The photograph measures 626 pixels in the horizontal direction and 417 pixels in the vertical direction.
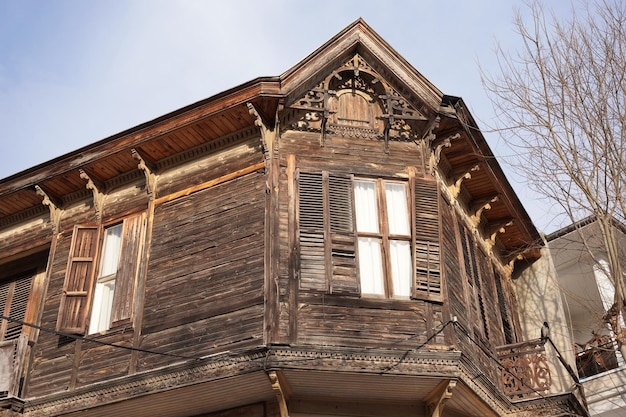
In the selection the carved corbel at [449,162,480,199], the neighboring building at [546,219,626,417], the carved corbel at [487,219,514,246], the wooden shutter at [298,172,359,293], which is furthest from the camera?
the carved corbel at [487,219,514,246]

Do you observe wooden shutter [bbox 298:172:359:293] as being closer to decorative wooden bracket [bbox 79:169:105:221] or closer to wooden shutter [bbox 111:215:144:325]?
wooden shutter [bbox 111:215:144:325]

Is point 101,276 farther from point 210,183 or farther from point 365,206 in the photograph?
point 365,206

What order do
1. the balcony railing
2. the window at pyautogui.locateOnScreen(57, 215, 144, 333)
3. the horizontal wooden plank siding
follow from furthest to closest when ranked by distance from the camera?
1. the window at pyautogui.locateOnScreen(57, 215, 144, 333)
2. the balcony railing
3. the horizontal wooden plank siding

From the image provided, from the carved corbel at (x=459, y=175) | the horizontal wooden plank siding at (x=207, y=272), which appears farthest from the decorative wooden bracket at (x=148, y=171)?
the carved corbel at (x=459, y=175)

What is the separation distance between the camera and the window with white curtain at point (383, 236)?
36.2 ft

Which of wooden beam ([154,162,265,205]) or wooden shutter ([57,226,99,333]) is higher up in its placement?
wooden beam ([154,162,265,205])

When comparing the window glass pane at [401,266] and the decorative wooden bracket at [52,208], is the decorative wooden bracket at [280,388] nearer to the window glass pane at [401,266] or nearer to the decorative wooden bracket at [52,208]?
the window glass pane at [401,266]

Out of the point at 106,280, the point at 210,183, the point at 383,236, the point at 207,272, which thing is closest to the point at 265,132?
the point at 210,183

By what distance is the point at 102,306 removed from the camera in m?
12.2

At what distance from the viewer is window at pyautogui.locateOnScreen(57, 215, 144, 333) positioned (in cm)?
1190

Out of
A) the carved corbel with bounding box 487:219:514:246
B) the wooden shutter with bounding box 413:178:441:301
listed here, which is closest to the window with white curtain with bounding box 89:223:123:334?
the wooden shutter with bounding box 413:178:441:301

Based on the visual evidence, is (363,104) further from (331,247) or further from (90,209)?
(90,209)

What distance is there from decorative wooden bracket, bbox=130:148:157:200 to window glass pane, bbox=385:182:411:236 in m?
4.09

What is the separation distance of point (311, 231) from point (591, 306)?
9.87 meters
